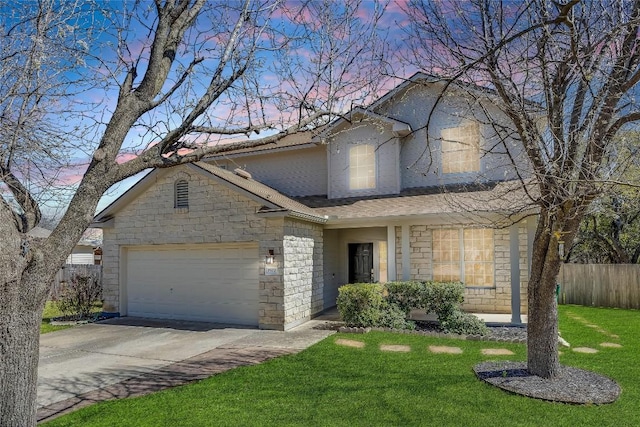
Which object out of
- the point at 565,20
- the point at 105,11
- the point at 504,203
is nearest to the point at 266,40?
the point at 105,11

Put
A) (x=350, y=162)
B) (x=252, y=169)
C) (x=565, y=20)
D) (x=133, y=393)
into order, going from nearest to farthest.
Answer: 1. (x=565, y=20)
2. (x=133, y=393)
3. (x=350, y=162)
4. (x=252, y=169)

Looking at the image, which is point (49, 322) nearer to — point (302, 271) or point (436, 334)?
point (302, 271)

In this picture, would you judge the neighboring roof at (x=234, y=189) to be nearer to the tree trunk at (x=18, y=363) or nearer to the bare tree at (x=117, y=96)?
the bare tree at (x=117, y=96)

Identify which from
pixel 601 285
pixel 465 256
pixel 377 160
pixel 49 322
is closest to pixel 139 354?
pixel 49 322

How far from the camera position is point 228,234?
38.3 feet

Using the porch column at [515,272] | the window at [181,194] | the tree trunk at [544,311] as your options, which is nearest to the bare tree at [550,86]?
the tree trunk at [544,311]

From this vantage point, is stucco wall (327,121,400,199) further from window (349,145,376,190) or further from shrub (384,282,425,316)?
shrub (384,282,425,316)

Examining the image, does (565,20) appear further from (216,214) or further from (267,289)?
(216,214)

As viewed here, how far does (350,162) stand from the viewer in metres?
14.8

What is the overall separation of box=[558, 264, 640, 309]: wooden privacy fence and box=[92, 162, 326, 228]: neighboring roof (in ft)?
34.9

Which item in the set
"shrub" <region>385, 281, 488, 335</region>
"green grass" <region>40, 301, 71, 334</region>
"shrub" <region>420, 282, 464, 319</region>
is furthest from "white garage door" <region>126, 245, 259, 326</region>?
"shrub" <region>420, 282, 464, 319</region>

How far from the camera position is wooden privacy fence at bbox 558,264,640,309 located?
49.7 feet

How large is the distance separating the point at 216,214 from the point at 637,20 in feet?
32.2

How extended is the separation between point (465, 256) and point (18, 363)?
11261mm
